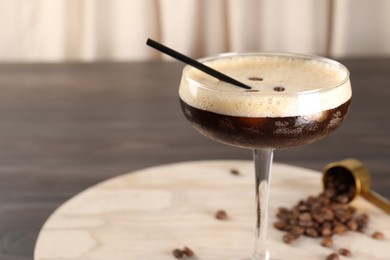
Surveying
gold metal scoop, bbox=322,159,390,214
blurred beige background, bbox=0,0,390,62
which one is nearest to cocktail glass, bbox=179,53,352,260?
gold metal scoop, bbox=322,159,390,214

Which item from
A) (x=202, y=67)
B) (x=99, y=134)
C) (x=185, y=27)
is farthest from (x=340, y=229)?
(x=185, y=27)

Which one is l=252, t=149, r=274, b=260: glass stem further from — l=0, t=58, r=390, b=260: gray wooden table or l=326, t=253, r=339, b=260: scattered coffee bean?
l=0, t=58, r=390, b=260: gray wooden table

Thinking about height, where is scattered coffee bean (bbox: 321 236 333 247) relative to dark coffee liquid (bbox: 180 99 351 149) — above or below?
below

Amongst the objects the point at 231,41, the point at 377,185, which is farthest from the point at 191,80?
the point at 231,41

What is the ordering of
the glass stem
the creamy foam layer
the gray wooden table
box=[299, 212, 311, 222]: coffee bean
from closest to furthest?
the creamy foam layer → the glass stem → box=[299, 212, 311, 222]: coffee bean → the gray wooden table

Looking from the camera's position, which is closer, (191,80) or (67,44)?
(191,80)

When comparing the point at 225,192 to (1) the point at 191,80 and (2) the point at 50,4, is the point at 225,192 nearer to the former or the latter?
(1) the point at 191,80

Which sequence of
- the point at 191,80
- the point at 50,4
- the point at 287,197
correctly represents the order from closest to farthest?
1. the point at 191,80
2. the point at 287,197
3. the point at 50,4

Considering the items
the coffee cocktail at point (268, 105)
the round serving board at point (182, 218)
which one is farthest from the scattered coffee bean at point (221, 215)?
the coffee cocktail at point (268, 105)
